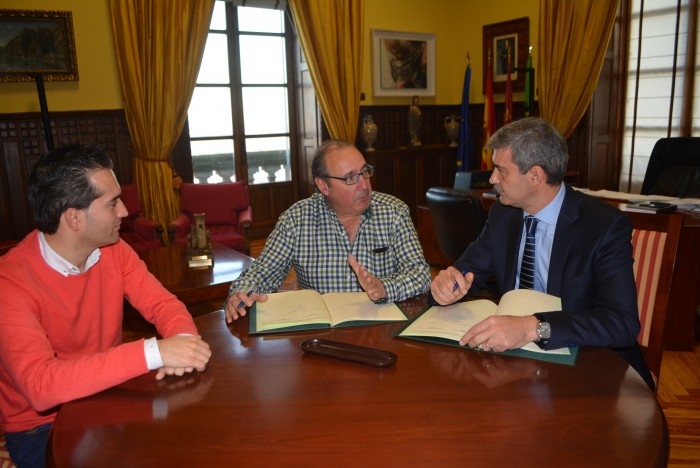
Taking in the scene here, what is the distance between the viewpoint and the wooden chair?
180cm

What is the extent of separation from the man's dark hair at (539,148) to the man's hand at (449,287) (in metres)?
0.43

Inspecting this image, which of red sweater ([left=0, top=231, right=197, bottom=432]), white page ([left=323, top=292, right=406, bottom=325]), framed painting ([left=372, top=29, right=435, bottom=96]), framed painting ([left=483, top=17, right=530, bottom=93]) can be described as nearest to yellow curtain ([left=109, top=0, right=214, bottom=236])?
framed painting ([left=372, top=29, right=435, bottom=96])

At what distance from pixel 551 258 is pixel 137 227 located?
4.32 m

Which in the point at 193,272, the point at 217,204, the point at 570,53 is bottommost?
the point at 193,272

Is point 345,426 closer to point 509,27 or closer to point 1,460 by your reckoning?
point 1,460

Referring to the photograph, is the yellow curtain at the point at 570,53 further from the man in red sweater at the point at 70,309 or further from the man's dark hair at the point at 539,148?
the man in red sweater at the point at 70,309

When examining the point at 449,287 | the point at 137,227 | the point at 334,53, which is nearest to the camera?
the point at 449,287

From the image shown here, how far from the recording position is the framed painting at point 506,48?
22.0ft

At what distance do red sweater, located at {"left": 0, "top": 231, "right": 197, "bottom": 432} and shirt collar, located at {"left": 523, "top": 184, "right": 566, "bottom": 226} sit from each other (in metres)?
1.19

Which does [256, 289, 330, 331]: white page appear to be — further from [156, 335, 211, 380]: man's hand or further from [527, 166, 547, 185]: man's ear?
[527, 166, 547, 185]: man's ear

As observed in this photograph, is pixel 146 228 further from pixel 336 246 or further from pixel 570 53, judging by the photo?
pixel 570 53

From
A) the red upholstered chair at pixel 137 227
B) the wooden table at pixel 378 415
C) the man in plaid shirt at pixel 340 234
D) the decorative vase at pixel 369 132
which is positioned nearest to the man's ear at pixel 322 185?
the man in plaid shirt at pixel 340 234

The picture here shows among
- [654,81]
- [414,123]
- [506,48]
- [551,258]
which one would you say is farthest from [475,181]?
[551,258]

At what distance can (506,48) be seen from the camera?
6.93 m
